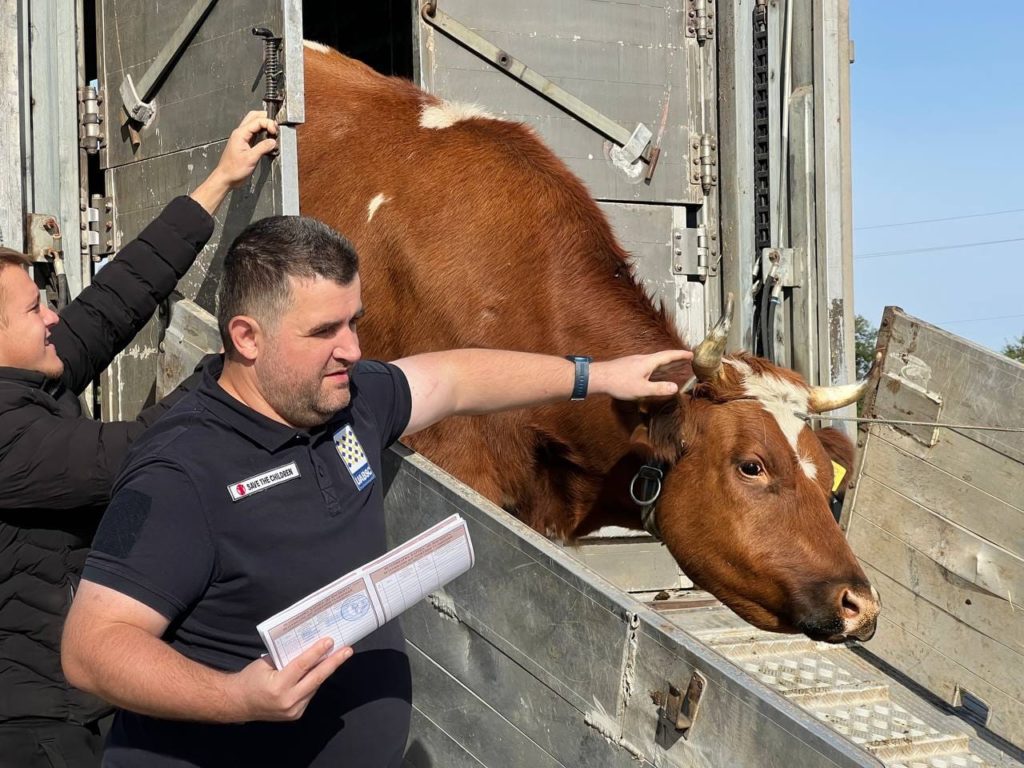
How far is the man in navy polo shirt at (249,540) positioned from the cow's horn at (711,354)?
146 cm

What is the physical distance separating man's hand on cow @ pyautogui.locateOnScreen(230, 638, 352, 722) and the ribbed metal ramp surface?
2210mm

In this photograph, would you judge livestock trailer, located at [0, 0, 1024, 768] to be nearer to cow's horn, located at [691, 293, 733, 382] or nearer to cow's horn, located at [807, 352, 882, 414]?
cow's horn, located at [807, 352, 882, 414]

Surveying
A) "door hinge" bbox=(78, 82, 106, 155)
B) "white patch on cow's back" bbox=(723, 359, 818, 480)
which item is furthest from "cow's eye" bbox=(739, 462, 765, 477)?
"door hinge" bbox=(78, 82, 106, 155)

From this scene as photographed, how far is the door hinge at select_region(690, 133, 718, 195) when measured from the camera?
5879 millimetres

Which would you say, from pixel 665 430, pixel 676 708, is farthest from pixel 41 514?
pixel 665 430

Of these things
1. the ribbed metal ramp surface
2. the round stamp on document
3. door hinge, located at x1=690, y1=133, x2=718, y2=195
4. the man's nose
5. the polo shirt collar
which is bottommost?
the ribbed metal ramp surface

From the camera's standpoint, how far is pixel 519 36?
5.58 meters

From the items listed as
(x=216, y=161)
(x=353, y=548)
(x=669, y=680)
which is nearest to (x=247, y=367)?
(x=353, y=548)

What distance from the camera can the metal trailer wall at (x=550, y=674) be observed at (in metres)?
2.44

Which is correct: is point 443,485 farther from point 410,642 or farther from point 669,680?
point 669,680

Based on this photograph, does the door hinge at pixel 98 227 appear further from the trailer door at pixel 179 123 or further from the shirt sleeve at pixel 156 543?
the shirt sleeve at pixel 156 543

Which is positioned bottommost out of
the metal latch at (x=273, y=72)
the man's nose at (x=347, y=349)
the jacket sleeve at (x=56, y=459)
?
the jacket sleeve at (x=56, y=459)

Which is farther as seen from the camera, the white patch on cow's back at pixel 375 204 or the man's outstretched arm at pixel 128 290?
the white patch on cow's back at pixel 375 204

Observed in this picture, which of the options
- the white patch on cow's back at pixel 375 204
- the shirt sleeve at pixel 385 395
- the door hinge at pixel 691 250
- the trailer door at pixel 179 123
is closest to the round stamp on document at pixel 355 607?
the shirt sleeve at pixel 385 395
